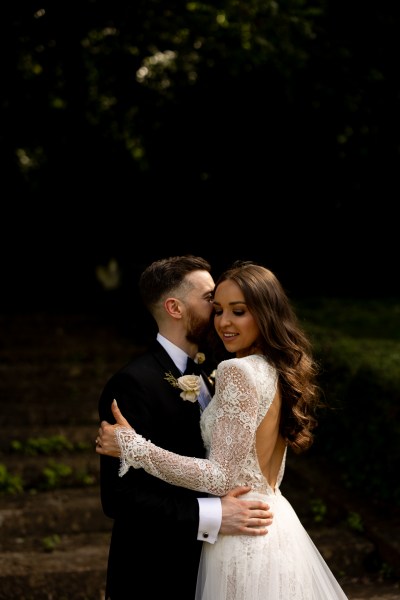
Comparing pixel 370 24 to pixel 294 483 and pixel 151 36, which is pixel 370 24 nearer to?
pixel 151 36

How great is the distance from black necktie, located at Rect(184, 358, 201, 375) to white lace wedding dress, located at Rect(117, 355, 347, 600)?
22cm

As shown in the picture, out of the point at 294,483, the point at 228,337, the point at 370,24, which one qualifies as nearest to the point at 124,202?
the point at 370,24

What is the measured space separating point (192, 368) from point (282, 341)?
1.46 ft

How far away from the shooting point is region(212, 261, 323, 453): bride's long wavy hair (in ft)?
9.68

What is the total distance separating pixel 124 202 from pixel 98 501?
8989 mm

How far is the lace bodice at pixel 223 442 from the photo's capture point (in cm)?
282

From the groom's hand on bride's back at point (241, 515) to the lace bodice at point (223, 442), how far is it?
55 millimetres

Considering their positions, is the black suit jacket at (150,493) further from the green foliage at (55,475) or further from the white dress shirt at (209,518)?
the green foliage at (55,475)

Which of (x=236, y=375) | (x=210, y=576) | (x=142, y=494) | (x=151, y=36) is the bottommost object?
(x=210, y=576)

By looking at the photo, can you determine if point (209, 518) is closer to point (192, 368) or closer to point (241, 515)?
point (241, 515)

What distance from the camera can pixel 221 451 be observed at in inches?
111

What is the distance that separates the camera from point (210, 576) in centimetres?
301

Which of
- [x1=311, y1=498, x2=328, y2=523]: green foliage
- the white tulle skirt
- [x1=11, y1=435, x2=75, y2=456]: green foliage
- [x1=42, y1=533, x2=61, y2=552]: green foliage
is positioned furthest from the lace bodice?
[x1=11, y1=435, x2=75, y2=456]: green foliage

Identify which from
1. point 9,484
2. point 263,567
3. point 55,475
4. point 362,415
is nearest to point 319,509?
point 362,415
